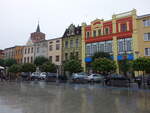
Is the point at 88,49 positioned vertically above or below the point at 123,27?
below

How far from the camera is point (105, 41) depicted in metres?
38.9

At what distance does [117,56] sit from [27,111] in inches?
1230

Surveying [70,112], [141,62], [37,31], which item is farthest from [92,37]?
[37,31]

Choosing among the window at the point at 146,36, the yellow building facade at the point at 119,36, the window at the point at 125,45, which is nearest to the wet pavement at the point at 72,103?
the yellow building facade at the point at 119,36

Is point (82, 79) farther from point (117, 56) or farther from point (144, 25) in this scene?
point (144, 25)

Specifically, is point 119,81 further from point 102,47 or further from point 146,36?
point 102,47

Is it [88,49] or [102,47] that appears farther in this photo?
[88,49]

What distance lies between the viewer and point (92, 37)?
4119cm

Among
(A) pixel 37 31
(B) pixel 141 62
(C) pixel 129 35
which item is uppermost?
(A) pixel 37 31

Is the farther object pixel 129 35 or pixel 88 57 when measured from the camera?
pixel 88 57

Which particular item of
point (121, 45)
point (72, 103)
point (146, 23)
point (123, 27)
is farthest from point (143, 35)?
point (72, 103)

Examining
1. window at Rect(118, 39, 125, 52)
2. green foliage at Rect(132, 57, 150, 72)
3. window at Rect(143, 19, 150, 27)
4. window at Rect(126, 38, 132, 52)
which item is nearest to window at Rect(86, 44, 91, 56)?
window at Rect(118, 39, 125, 52)

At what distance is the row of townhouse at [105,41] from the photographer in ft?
112

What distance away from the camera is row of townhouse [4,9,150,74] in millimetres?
34250
